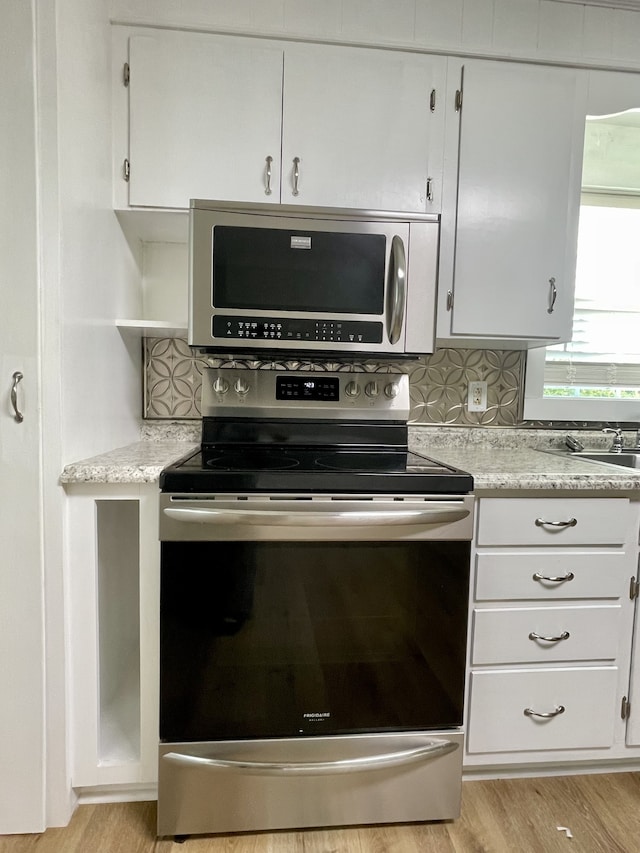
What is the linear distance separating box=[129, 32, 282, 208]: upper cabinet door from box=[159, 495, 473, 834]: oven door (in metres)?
0.95

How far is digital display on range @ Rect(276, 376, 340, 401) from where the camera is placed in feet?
5.06

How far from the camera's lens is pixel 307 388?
5.08ft

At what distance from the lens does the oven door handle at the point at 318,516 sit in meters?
1.09

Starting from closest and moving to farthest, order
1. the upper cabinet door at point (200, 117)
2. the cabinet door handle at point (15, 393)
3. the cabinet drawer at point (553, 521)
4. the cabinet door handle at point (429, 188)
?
the cabinet door handle at point (15, 393) → the cabinet drawer at point (553, 521) → the upper cabinet door at point (200, 117) → the cabinet door handle at point (429, 188)

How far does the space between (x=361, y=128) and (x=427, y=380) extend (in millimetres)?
863

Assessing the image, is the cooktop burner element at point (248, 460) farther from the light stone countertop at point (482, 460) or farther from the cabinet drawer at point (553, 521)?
the cabinet drawer at point (553, 521)

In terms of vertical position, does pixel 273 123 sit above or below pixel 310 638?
above

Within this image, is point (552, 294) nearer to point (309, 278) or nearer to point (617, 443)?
point (617, 443)

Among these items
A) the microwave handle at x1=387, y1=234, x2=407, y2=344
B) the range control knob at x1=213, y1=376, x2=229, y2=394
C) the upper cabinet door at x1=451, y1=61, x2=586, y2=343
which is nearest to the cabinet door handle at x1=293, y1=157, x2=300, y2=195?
the microwave handle at x1=387, y1=234, x2=407, y2=344

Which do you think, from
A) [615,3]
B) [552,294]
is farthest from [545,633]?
[615,3]

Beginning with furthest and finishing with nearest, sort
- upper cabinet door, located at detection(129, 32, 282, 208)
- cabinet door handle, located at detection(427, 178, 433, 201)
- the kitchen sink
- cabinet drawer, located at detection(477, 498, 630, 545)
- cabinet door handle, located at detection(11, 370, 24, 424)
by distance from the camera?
the kitchen sink < cabinet door handle, located at detection(427, 178, 433, 201) < upper cabinet door, located at detection(129, 32, 282, 208) < cabinet drawer, located at detection(477, 498, 630, 545) < cabinet door handle, located at detection(11, 370, 24, 424)

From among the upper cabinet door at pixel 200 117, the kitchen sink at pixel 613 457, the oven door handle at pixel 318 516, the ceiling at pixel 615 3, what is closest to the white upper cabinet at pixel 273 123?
the upper cabinet door at pixel 200 117

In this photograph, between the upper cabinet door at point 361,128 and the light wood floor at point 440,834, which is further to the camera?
the upper cabinet door at point 361,128

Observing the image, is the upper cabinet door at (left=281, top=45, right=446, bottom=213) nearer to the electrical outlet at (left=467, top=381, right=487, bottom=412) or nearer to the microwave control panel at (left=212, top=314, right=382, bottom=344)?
the microwave control panel at (left=212, top=314, right=382, bottom=344)
